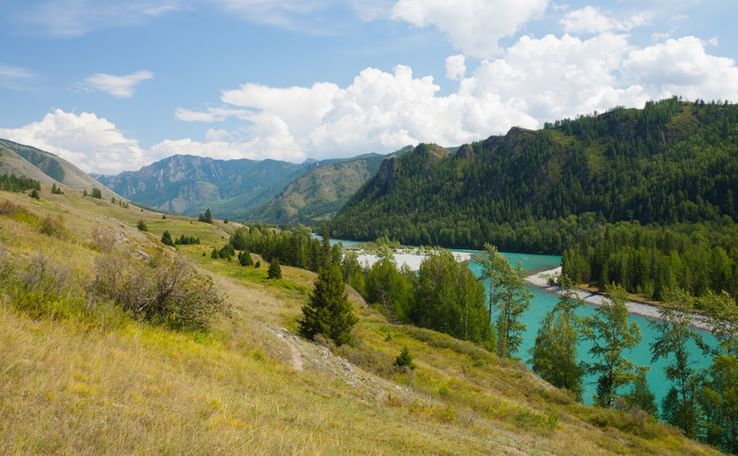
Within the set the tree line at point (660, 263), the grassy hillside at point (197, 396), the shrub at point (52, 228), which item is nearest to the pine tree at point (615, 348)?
the grassy hillside at point (197, 396)

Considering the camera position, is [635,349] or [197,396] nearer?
[197,396]

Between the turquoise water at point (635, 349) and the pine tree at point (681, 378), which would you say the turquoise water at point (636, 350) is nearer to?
the turquoise water at point (635, 349)

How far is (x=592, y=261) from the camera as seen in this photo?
13162 centimetres

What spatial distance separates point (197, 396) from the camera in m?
8.80

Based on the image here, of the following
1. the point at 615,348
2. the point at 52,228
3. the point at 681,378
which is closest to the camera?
the point at 52,228

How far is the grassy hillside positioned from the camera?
20.0 feet

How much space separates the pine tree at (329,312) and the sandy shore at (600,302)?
57955 millimetres

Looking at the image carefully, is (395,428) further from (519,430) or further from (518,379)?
(518,379)

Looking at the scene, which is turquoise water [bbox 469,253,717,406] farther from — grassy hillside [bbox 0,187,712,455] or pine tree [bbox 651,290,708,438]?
grassy hillside [bbox 0,187,712,455]

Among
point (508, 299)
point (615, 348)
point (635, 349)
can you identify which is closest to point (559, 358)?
point (615, 348)

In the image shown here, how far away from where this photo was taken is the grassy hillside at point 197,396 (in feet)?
20.0

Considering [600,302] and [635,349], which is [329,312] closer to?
[635,349]

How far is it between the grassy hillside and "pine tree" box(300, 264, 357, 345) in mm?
1693

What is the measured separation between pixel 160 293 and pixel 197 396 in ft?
25.3
